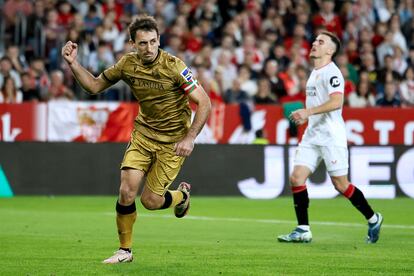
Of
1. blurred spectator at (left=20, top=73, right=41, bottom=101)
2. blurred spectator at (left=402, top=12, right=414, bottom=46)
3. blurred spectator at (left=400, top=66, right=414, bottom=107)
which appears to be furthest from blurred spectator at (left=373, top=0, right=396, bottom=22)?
blurred spectator at (left=20, top=73, right=41, bottom=101)

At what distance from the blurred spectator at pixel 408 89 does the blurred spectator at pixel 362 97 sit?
2.41 ft

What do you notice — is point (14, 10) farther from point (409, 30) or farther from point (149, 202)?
point (149, 202)

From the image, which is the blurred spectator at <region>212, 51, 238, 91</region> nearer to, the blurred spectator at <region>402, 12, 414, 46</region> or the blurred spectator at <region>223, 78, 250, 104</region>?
the blurred spectator at <region>223, 78, 250, 104</region>

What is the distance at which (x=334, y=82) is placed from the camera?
1243 cm

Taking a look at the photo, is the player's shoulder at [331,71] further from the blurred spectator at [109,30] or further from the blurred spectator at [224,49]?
the blurred spectator at [109,30]

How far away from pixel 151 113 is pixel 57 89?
1144 centimetres

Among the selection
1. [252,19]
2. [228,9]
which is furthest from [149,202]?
[228,9]

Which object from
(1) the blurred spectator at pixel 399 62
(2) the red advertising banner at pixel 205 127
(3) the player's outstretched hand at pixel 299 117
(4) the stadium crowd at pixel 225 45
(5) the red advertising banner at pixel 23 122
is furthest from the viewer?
(1) the blurred spectator at pixel 399 62

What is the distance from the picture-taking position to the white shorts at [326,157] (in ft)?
41.3

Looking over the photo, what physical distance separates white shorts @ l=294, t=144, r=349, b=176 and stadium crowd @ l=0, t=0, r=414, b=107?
9186 mm

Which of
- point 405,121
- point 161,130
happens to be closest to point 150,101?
point 161,130

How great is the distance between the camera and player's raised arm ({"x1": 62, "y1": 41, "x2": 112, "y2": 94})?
9984 mm

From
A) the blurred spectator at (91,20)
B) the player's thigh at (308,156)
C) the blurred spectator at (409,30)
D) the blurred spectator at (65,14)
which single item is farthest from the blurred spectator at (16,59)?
the player's thigh at (308,156)

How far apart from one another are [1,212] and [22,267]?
7.15m
